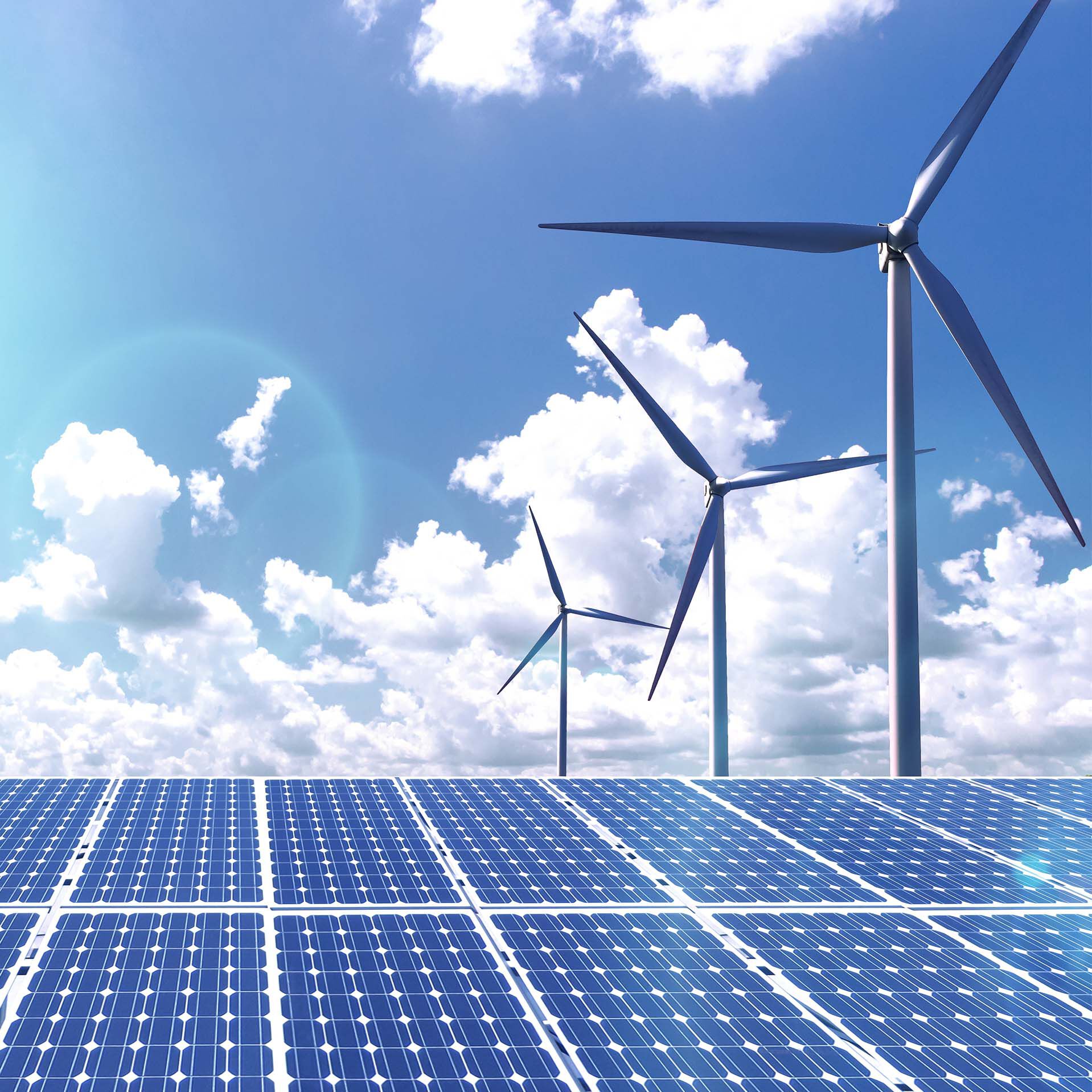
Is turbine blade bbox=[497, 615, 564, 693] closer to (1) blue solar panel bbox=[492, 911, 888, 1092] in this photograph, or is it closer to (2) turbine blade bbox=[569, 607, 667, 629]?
(2) turbine blade bbox=[569, 607, 667, 629]

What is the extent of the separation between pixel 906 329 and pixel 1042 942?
23502mm

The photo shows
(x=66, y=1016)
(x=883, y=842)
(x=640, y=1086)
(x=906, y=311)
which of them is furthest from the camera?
(x=906, y=311)

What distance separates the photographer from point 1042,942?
19.1 m

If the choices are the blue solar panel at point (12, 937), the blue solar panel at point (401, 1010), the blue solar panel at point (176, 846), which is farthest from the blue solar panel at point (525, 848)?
the blue solar panel at point (12, 937)

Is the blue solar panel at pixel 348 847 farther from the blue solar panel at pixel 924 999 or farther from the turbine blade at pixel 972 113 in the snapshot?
the turbine blade at pixel 972 113

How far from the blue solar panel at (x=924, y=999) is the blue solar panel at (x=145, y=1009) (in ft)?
28.0

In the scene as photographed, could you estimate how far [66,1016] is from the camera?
14.7 meters

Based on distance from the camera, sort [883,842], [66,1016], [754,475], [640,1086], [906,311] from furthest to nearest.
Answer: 1. [754,475]
2. [906,311]
3. [883,842]
4. [66,1016]
5. [640,1086]

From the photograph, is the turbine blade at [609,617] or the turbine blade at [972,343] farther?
the turbine blade at [609,617]

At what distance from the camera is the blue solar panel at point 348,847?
773 inches

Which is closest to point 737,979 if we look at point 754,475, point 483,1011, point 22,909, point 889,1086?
point 889,1086

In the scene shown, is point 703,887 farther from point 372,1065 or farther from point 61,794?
point 61,794

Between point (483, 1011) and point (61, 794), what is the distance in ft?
51.6

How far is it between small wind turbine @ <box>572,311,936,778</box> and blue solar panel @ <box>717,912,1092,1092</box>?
26.4m
